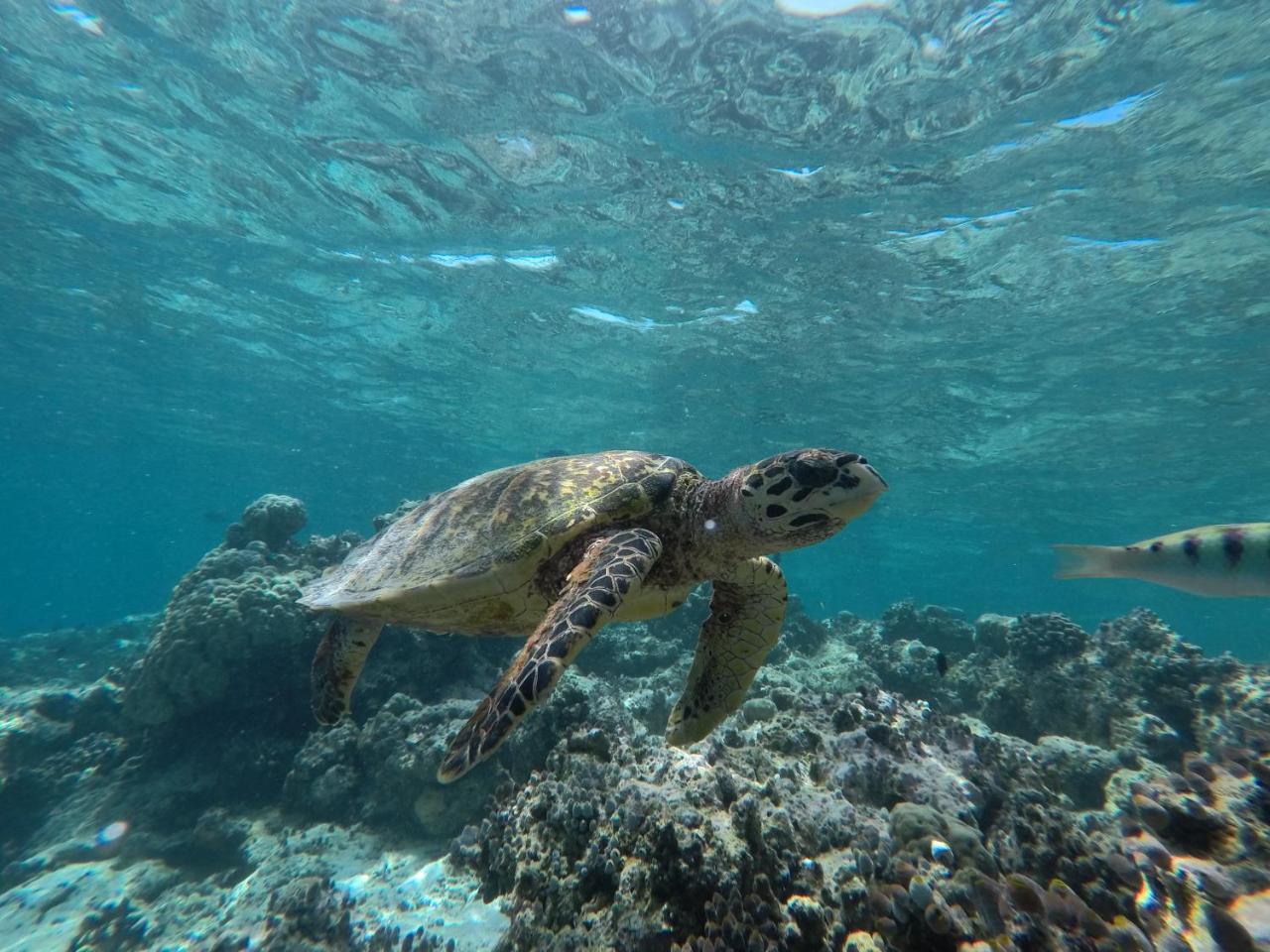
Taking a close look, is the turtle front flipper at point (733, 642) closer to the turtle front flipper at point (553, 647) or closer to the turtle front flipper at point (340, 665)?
the turtle front flipper at point (553, 647)

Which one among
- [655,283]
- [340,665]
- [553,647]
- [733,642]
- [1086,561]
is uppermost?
[655,283]

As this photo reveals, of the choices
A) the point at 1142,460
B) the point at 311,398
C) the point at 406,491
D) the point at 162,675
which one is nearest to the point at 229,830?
the point at 162,675

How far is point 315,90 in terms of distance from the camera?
11625mm

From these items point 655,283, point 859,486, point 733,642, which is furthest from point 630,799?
point 655,283

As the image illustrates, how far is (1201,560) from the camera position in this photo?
4359 mm

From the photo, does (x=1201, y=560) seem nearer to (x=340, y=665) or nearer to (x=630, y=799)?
(x=630, y=799)

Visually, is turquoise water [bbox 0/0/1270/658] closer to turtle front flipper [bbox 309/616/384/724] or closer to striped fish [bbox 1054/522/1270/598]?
striped fish [bbox 1054/522/1270/598]

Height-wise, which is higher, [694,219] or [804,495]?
[694,219]

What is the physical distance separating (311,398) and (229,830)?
1170 inches

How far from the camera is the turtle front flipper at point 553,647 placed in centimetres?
283

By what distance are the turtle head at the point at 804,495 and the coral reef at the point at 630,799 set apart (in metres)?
1.68

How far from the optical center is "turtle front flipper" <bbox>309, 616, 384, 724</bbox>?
586cm

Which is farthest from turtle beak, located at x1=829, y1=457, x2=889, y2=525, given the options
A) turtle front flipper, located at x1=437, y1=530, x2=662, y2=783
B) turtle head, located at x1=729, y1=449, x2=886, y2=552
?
turtle front flipper, located at x1=437, y1=530, x2=662, y2=783

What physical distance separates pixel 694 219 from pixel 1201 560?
38.8 feet
